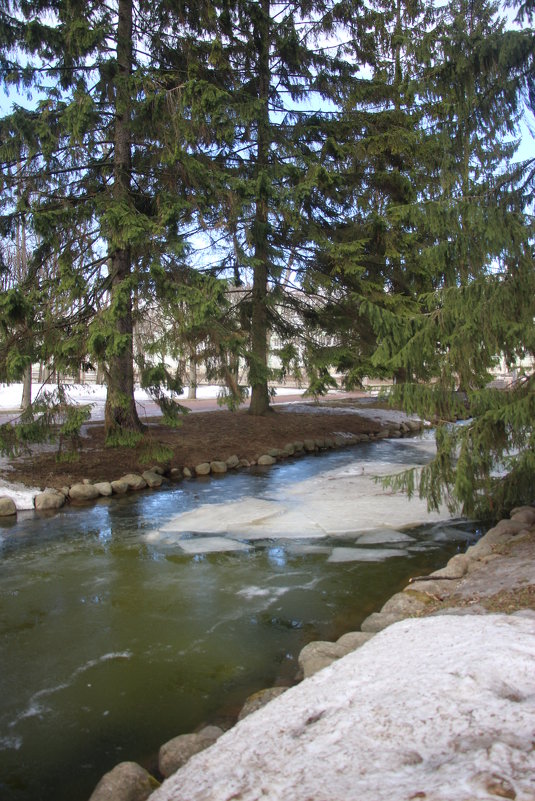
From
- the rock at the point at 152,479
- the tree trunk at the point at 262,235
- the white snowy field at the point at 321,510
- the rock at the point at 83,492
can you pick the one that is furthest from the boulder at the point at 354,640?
the tree trunk at the point at 262,235

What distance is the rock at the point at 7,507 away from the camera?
8.98 metres

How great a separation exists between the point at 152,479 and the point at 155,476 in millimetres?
170

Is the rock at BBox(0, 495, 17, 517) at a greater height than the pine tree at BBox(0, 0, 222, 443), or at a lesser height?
lesser

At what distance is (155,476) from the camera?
440 inches

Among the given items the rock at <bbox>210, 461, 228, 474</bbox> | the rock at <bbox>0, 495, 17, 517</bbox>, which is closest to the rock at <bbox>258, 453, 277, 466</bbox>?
the rock at <bbox>210, 461, 228, 474</bbox>

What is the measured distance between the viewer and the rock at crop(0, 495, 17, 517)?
29.5 ft

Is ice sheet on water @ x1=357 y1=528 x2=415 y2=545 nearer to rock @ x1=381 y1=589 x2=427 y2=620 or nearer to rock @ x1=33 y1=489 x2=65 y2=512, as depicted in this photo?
rock @ x1=381 y1=589 x2=427 y2=620

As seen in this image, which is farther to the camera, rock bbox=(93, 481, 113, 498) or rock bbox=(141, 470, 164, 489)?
rock bbox=(141, 470, 164, 489)

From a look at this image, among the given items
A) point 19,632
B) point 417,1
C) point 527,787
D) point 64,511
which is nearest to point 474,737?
point 527,787

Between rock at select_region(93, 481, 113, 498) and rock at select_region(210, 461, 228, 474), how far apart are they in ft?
8.53

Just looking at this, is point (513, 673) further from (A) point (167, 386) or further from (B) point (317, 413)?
(B) point (317, 413)

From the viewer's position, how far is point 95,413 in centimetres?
1705

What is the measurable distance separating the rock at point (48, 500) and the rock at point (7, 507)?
360mm

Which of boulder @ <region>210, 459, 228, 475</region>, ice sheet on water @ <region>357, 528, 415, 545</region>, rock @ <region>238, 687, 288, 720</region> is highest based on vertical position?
boulder @ <region>210, 459, 228, 475</region>
